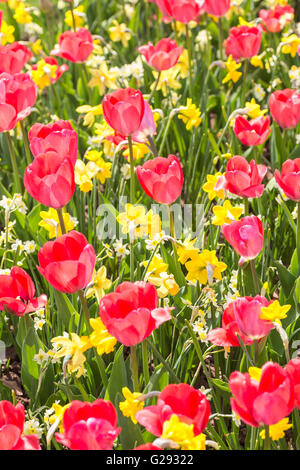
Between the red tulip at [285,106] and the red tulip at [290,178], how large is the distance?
0.56 meters

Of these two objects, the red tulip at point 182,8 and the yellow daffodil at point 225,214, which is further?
the red tulip at point 182,8

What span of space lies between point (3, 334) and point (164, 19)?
8.04 feet

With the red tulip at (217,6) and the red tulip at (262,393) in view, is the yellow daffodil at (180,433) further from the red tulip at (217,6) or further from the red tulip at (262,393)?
the red tulip at (217,6)

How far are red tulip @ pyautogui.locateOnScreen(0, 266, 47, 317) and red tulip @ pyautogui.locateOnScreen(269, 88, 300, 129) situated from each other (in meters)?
1.16

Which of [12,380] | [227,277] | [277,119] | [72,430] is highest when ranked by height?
[277,119]

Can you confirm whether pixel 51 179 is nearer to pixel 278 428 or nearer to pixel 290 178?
pixel 290 178

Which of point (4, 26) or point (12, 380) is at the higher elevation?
point (4, 26)

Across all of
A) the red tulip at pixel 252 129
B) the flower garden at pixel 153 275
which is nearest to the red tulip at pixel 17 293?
the flower garden at pixel 153 275

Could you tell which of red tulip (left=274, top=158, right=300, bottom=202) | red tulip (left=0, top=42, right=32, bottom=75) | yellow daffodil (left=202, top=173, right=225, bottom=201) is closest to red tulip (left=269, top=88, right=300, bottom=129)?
yellow daffodil (left=202, top=173, right=225, bottom=201)

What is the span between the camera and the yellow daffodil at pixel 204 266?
77.2 inches

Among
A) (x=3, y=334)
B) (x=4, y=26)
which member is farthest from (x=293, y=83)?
(x=3, y=334)

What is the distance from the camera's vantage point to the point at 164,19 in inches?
166

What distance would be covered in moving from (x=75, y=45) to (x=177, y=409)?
217cm

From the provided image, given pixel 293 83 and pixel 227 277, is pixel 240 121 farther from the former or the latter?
pixel 293 83
